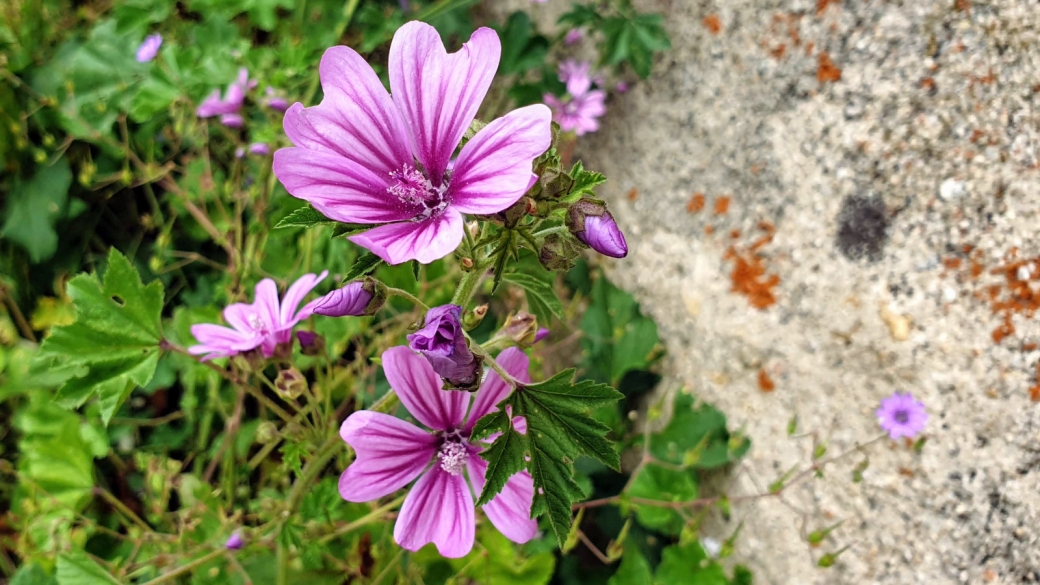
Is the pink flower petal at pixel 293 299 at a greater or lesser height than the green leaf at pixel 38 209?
greater

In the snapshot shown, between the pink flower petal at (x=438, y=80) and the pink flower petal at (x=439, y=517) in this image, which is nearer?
the pink flower petal at (x=438, y=80)

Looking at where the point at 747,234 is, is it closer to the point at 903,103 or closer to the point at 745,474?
the point at 903,103

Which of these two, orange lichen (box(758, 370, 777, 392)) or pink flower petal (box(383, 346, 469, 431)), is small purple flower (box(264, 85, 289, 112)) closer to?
pink flower petal (box(383, 346, 469, 431))

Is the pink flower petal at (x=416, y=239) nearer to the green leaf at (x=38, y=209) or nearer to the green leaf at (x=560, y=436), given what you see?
the green leaf at (x=560, y=436)

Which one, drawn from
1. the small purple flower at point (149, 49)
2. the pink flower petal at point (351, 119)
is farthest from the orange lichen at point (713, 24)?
the small purple flower at point (149, 49)

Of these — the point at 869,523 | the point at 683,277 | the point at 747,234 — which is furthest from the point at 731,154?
the point at 869,523

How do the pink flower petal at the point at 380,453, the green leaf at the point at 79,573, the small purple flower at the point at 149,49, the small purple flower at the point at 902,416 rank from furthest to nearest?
the small purple flower at the point at 149,49, the small purple flower at the point at 902,416, the green leaf at the point at 79,573, the pink flower petal at the point at 380,453
